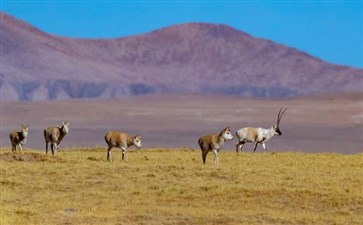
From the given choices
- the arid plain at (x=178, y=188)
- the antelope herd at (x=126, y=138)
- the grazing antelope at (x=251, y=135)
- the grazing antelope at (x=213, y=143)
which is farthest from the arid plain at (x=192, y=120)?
the grazing antelope at (x=213, y=143)

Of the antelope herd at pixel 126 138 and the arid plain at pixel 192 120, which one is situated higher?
the arid plain at pixel 192 120

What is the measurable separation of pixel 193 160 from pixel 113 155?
5.24 metres

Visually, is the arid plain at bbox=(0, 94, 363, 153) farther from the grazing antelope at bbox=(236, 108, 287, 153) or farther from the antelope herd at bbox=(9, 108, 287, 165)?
the antelope herd at bbox=(9, 108, 287, 165)

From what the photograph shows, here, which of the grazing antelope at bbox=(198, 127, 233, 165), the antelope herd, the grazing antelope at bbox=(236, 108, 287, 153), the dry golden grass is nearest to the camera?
the dry golden grass

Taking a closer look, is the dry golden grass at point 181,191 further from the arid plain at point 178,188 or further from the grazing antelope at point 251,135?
the grazing antelope at point 251,135

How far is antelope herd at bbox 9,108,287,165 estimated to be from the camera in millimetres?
39531

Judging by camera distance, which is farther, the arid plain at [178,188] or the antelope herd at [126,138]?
the antelope herd at [126,138]

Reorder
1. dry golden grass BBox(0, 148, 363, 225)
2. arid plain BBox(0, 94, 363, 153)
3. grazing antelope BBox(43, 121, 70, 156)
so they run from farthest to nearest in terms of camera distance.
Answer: arid plain BBox(0, 94, 363, 153), grazing antelope BBox(43, 121, 70, 156), dry golden grass BBox(0, 148, 363, 225)

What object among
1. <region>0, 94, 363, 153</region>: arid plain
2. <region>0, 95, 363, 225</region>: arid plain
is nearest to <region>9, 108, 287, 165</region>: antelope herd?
<region>0, 95, 363, 225</region>: arid plain

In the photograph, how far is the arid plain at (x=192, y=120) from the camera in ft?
404

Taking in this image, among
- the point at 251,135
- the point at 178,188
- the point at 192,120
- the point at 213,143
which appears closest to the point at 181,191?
the point at 178,188

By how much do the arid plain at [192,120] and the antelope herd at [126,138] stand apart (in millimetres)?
58868

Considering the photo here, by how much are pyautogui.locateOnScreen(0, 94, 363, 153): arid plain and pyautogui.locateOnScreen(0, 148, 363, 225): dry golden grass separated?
68.1 meters

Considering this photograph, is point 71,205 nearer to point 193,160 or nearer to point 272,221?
point 272,221
